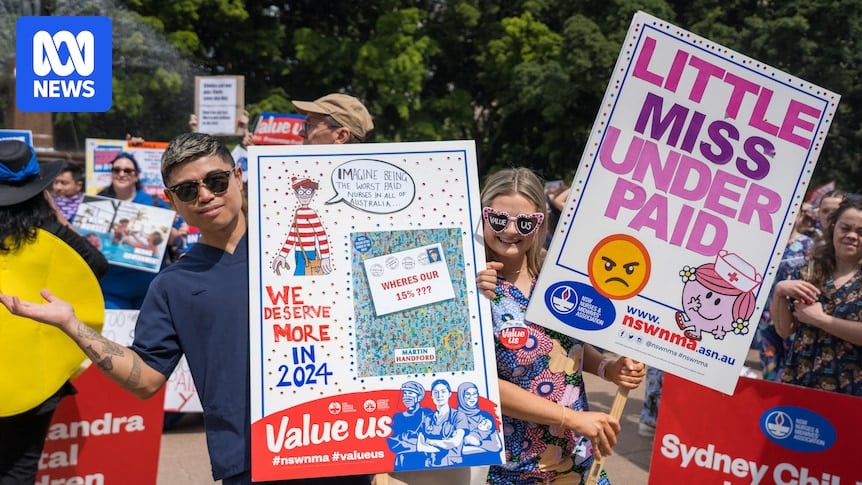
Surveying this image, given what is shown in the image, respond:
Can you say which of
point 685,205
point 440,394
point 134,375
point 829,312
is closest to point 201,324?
point 134,375

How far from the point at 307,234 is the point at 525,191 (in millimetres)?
677

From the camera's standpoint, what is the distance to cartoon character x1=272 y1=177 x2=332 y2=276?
251 centimetres

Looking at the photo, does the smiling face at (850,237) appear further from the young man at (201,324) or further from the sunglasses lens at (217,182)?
the sunglasses lens at (217,182)

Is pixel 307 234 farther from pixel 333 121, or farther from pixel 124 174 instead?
pixel 124 174

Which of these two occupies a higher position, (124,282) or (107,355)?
(107,355)

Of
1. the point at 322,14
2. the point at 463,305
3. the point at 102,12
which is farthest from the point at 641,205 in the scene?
the point at 322,14

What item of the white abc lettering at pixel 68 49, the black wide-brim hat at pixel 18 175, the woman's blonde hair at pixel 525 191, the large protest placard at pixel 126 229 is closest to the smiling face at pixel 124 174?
the large protest placard at pixel 126 229

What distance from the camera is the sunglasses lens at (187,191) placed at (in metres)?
2.48

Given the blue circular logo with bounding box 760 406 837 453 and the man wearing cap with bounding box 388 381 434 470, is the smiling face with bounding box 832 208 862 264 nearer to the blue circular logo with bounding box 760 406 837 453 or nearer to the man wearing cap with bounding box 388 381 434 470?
the blue circular logo with bounding box 760 406 837 453

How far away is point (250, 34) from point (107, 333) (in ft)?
67.2

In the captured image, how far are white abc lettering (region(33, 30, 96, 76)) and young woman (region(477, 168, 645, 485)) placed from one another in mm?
3992

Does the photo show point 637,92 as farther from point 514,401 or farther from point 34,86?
point 34,86

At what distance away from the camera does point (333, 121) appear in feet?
12.6

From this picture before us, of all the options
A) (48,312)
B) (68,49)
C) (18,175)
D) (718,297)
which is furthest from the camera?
(68,49)
